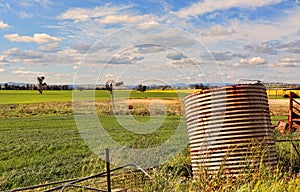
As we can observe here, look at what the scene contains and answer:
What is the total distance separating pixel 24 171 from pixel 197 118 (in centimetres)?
710

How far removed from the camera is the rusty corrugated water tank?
6.00 metres

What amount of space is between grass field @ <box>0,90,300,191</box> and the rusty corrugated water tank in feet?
1.05

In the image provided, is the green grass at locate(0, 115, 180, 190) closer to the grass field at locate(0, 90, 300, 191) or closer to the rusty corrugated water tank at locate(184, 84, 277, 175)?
the grass field at locate(0, 90, 300, 191)

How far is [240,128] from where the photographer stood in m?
6.02

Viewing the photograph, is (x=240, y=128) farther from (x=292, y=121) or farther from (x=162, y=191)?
(x=292, y=121)

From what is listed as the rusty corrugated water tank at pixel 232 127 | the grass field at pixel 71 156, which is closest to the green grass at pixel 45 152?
the grass field at pixel 71 156

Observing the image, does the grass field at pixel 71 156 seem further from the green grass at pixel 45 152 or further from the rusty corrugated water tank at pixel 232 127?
the rusty corrugated water tank at pixel 232 127

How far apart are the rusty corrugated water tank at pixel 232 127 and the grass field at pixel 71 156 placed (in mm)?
320

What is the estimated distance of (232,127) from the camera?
6.03 m

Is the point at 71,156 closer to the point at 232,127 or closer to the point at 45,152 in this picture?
the point at 45,152

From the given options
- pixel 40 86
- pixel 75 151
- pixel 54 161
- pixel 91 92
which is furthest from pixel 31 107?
pixel 91 92

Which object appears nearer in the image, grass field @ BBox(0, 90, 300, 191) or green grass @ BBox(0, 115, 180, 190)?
grass field @ BBox(0, 90, 300, 191)

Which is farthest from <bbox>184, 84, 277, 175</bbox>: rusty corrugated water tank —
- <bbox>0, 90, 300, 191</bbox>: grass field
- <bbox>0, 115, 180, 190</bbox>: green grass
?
<bbox>0, 115, 180, 190</bbox>: green grass

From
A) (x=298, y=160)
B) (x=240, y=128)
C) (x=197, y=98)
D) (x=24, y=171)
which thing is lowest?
(x=24, y=171)
